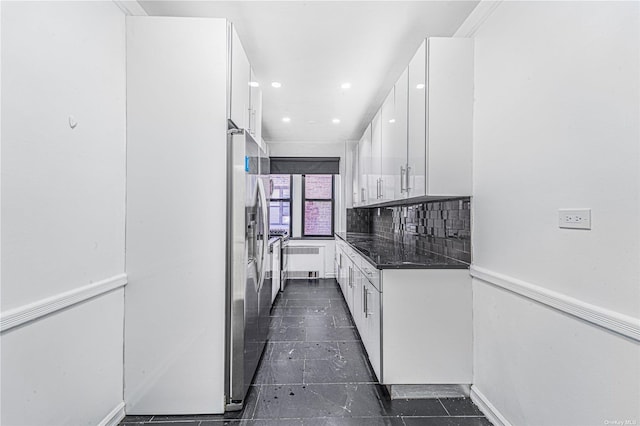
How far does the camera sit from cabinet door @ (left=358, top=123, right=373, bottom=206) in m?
4.12

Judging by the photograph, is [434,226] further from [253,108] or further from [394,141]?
[253,108]

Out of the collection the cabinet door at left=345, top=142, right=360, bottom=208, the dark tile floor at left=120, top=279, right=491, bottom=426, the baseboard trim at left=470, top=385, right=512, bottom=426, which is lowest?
the dark tile floor at left=120, top=279, right=491, bottom=426

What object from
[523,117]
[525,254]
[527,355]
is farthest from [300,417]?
[523,117]

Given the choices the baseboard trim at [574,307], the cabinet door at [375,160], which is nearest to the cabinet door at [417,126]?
the baseboard trim at [574,307]

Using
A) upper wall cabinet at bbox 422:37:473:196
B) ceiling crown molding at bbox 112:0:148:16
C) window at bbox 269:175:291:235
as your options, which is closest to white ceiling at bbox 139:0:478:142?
ceiling crown molding at bbox 112:0:148:16

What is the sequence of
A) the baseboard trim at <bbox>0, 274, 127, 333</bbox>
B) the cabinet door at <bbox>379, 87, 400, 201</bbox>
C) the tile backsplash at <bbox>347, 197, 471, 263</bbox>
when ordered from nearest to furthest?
1. the baseboard trim at <bbox>0, 274, 127, 333</bbox>
2. the tile backsplash at <bbox>347, 197, 471, 263</bbox>
3. the cabinet door at <bbox>379, 87, 400, 201</bbox>

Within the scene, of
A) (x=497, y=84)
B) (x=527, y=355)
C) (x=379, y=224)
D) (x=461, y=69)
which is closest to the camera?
(x=527, y=355)

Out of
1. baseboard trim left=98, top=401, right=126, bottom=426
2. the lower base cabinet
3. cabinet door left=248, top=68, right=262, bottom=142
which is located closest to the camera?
baseboard trim left=98, top=401, right=126, bottom=426

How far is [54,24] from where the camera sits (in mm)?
1395

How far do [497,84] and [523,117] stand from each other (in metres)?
0.35

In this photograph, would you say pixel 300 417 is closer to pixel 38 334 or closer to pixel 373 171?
pixel 38 334

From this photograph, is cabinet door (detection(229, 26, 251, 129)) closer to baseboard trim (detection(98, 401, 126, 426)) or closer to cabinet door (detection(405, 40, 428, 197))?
cabinet door (detection(405, 40, 428, 197))

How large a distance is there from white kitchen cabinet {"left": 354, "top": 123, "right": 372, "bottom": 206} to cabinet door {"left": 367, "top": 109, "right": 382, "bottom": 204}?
15 centimetres

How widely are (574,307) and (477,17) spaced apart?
1839 millimetres
